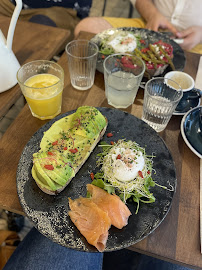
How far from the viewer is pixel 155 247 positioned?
2.48ft

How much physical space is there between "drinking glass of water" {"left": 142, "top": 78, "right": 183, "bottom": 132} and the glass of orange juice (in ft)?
1.27

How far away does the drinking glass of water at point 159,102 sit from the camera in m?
1.02

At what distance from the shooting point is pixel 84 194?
0.84 m

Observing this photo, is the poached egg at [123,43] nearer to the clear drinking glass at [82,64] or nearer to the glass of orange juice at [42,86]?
the clear drinking glass at [82,64]

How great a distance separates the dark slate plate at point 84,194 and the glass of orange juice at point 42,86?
0.32 ft

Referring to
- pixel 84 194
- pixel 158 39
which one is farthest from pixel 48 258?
pixel 158 39

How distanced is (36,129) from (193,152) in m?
0.67

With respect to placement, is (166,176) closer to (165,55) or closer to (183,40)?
(165,55)

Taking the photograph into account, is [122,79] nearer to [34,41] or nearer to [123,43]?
[123,43]

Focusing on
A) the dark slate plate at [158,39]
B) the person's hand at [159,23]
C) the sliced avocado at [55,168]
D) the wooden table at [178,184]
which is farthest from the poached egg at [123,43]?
the sliced avocado at [55,168]

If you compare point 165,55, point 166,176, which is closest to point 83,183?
point 166,176

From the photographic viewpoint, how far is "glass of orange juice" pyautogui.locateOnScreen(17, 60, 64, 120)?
3.35ft

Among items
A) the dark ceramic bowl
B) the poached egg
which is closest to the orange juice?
the poached egg

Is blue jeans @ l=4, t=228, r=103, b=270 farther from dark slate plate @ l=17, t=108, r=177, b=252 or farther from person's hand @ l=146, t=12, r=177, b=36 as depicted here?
person's hand @ l=146, t=12, r=177, b=36
